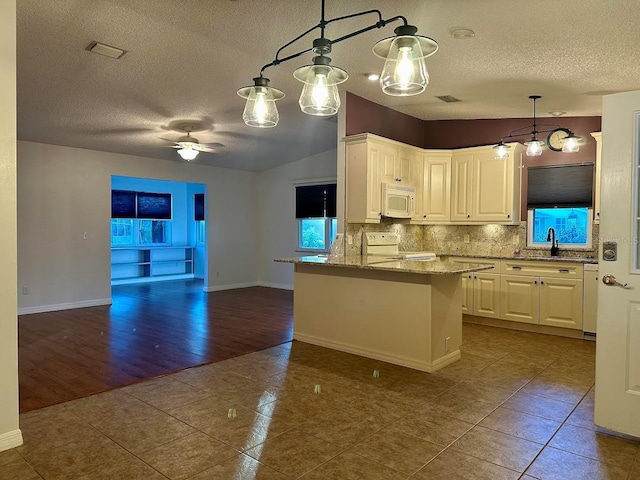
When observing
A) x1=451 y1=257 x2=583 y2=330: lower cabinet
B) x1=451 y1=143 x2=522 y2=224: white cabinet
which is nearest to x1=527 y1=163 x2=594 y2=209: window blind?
x1=451 y1=143 x2=522 y2=224: white cabinet

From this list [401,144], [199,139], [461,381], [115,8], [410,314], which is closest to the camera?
[115,8]

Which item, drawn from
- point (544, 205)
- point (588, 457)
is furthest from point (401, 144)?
point (588, 457)

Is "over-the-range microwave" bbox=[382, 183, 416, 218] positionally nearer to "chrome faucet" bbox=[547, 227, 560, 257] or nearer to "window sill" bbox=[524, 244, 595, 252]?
"window sill" bbox=[524, 244, 595, 252]

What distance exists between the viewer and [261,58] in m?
3.96

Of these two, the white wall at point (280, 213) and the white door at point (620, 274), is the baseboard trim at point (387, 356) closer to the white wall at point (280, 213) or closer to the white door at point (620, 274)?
the white door at point (620, 274)

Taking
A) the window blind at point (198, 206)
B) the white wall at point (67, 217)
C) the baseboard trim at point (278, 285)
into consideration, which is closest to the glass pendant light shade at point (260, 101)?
the white wall at point (67, 217)

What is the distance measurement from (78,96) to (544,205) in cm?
565

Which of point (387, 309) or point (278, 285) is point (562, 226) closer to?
point (387, 309)

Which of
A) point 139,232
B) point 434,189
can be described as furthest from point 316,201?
point 139,232

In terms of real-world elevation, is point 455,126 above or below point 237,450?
above

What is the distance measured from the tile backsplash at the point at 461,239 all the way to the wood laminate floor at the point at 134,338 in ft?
5.46

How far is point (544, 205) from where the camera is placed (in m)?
5.66

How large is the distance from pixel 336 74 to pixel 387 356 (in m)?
2.68

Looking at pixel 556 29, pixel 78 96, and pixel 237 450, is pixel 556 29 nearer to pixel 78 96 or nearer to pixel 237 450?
pixel 237 450
